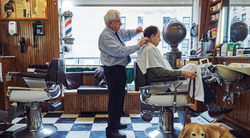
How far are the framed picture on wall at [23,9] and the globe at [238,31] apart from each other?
3.06m

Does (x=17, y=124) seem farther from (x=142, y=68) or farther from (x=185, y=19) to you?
(x=185, y=19)

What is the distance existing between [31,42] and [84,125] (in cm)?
178

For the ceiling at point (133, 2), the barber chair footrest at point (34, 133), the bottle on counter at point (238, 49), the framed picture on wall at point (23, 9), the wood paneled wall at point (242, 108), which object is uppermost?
the ceiling at point (133, 2)

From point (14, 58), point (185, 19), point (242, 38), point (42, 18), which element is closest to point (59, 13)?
point (42, 18)

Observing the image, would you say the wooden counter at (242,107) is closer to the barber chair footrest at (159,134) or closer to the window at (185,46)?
the barber chair footrest at (159,134)

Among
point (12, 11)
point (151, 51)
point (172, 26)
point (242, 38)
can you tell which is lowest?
point (151, 51)

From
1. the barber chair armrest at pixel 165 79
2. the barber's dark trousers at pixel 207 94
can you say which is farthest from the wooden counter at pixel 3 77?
the barber's dark trousers at pixel 207 94

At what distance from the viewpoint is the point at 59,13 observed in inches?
127

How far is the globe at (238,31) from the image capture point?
236 cm

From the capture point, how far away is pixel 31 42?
306 centimetres

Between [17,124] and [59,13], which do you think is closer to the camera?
[17,124]

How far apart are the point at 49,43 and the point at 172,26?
2.19 m

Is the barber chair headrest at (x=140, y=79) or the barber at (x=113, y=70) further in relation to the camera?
the barber at (x=113, y=70)

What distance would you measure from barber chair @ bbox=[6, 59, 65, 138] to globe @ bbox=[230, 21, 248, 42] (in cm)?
247
